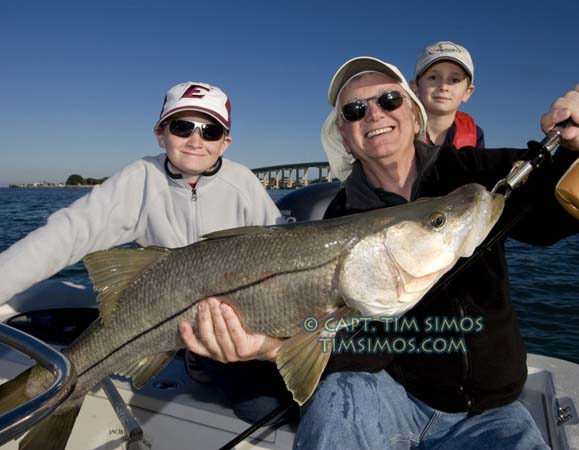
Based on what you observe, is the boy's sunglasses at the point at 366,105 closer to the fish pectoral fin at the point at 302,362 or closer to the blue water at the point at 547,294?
the fish pectoral fin at the point at 302,362

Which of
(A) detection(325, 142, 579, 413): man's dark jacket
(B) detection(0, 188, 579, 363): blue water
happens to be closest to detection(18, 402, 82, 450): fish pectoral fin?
(A) detection(325, 142, 579, 413): man's dark jacket

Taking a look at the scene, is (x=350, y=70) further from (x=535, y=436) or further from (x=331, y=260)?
(x=535, y=436)

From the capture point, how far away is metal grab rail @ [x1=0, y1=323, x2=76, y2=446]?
114 centimetres

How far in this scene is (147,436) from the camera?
3.08 metres

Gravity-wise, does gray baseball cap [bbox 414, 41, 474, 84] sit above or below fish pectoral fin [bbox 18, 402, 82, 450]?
above

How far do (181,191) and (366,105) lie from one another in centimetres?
163

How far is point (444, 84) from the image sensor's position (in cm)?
597

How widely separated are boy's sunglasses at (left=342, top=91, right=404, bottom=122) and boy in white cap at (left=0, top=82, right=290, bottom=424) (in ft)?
3.48

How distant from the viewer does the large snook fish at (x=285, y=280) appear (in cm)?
231

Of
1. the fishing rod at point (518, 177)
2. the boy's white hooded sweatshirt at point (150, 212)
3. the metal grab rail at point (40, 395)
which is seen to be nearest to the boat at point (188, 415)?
the fishing rod at point (518, 177)

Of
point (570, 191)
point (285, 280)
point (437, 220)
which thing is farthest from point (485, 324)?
point (285, 280)

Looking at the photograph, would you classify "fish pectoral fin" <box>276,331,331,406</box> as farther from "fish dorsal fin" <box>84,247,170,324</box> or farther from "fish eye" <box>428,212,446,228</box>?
"fish dorsal fin" <box>84,247,170,324</box>

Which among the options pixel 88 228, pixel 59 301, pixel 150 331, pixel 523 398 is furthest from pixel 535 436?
pixel 59 301

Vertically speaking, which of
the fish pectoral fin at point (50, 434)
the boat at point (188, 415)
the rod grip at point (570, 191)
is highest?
the rod grip at point (570, 191)
